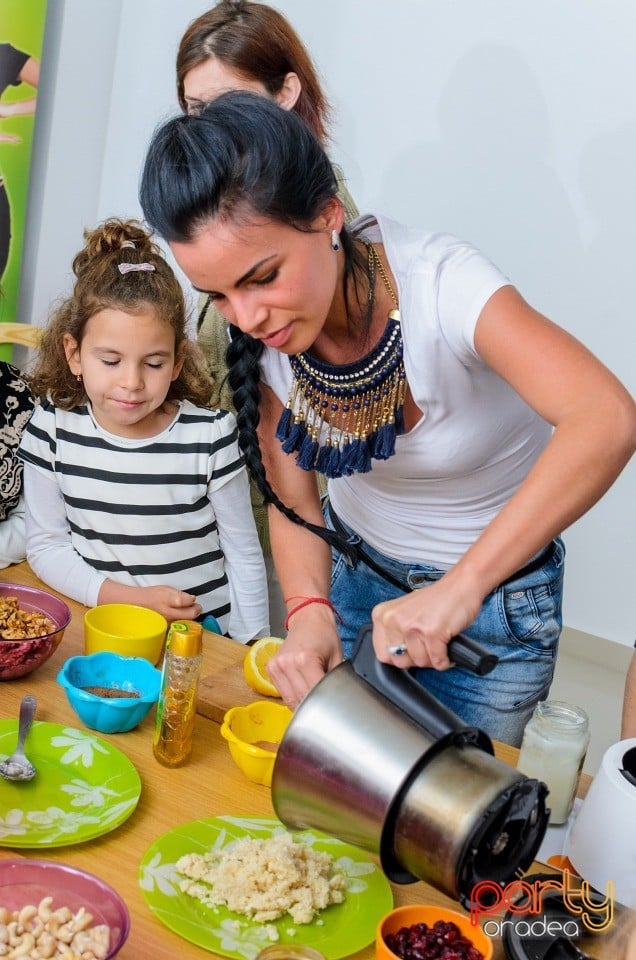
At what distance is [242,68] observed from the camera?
74.6 inches

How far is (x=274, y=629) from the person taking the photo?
2305mm

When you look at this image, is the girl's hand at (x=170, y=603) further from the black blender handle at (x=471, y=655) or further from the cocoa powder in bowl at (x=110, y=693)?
the black blender handle at (x=471, y=655)

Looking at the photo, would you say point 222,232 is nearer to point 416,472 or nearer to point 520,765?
point 416,472

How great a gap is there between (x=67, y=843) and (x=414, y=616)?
0.42m

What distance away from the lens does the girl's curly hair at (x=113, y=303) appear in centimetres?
181

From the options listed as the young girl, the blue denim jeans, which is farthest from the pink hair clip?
the blue denim jeans

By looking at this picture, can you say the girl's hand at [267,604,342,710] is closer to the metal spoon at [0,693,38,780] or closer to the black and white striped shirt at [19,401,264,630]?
the metal spoon at [0,693,38,780]

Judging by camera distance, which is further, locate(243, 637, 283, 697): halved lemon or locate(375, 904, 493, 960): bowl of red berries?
locate(243, 637, 283, 697): halved lemon

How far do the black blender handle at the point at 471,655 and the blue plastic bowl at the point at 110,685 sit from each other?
1.57 ft

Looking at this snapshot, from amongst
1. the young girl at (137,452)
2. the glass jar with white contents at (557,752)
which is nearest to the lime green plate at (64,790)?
the glass jar with white contents at (557,752)

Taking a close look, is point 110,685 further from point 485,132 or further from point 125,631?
point 485,132

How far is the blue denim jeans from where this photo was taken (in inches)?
58.0

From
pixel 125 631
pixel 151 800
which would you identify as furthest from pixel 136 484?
pixel 151 800

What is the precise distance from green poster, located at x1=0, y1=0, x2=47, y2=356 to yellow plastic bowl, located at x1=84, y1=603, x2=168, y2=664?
195 centimetres
